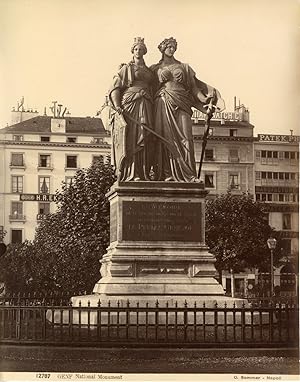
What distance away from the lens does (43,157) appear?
23281mm

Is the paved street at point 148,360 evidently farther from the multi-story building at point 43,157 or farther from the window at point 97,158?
the window at point 97,158

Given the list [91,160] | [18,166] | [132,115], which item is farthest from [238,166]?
[132,115]

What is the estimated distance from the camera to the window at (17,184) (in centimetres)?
1738

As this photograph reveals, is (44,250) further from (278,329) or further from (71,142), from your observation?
(278,329)

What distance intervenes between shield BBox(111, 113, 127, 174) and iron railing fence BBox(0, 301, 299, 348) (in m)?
2.66

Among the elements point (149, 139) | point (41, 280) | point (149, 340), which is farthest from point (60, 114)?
point (149, 340)

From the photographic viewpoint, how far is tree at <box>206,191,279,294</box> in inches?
1134

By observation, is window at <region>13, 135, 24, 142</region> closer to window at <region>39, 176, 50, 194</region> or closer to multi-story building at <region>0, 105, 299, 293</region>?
multi-story building at <region>0, 105, 299, 293</region>

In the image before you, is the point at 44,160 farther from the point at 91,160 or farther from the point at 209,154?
the point at 209,154

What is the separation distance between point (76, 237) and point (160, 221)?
10.9 meters

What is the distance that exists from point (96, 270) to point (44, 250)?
94.1 inches

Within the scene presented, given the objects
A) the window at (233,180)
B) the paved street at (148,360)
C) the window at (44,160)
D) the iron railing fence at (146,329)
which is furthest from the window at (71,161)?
the paved street at (148,360)

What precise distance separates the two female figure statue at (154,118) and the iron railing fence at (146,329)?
246 centimetres

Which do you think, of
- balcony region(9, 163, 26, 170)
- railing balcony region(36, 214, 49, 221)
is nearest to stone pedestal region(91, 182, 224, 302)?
balcony region(9, 163, 26, 170)
